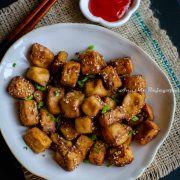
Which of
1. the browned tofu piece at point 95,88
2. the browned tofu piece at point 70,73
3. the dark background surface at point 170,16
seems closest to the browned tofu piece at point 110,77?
the browned tofu piece at point 95,88

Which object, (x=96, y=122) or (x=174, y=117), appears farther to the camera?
(x=174, y=117)

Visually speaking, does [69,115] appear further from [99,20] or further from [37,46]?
[99,20]

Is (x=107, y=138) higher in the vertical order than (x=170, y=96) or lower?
lower

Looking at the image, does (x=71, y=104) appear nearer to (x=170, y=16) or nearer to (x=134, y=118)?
A: (x=134, y=118)

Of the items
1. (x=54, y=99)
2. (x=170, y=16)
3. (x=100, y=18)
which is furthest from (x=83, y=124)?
(x=170, y=16)

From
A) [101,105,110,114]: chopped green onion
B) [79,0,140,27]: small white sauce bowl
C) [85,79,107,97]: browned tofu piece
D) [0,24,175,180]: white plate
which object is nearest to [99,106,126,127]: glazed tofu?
[101,105,110,114]: chopped green onion

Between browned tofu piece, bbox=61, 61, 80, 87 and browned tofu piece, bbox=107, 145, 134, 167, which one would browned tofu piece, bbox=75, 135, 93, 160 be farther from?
browned tofu piece, bbox=61, 61, 80, 87

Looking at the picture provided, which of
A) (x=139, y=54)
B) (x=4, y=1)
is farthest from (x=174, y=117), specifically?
(x=4, y=1)
